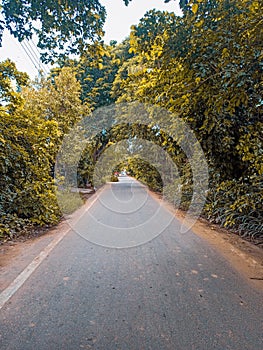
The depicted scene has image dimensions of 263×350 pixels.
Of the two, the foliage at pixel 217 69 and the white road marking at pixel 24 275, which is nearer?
the white road marking at pixel 24 275

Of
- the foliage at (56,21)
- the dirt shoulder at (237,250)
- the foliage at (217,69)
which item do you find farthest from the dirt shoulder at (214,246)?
the foliage at (56,21)

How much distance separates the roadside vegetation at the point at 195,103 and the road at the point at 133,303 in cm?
234

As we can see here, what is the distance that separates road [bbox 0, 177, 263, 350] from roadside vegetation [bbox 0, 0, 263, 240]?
92.0 inches

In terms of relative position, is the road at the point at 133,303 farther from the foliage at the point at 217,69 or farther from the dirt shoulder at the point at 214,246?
the foliage at the point at 217,69

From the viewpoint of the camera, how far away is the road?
87.8 inches

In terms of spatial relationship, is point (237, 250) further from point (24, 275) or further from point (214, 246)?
point (24, 275)

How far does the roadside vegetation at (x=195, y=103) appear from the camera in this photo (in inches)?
152

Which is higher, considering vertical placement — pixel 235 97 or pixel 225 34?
pixel 225 34

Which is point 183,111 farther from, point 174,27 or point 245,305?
point 245,305

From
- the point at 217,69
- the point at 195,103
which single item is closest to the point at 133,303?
the point at 195,103

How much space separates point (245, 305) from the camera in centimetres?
283

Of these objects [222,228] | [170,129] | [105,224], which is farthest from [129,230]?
[170,129]

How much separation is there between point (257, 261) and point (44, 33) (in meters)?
5.19

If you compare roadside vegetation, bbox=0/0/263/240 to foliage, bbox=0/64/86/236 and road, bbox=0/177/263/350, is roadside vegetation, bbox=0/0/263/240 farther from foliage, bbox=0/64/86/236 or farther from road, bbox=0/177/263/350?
road, bbox=0/177/263/350
